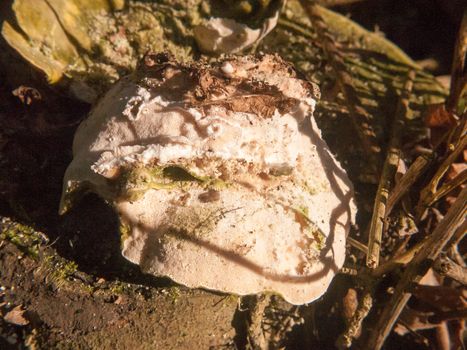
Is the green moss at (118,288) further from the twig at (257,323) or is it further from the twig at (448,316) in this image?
the twig at (448,316)

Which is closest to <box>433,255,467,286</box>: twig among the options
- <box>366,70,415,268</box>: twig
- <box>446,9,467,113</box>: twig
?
<box>366,70,415,268</box>: twig

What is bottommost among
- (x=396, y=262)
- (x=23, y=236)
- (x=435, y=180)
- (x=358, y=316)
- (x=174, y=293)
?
(x=358, y=316)

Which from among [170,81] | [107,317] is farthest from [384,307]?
[170,81]

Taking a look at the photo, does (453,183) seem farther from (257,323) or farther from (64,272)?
(64,272)

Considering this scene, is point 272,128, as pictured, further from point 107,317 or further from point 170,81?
point 107,317

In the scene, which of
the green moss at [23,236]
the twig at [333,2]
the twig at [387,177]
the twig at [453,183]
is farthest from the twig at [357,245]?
the twig at [333,2]

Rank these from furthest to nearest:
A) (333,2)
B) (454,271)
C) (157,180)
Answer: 1. (333,2)
2. (454,271)
3. (157,180)

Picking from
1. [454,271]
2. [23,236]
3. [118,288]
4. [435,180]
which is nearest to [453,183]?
[435,180]

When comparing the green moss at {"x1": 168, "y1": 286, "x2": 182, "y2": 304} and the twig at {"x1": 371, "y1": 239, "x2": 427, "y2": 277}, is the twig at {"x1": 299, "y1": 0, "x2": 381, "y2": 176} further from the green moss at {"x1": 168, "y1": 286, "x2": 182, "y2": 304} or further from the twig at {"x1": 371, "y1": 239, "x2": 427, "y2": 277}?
the green moss at {"x1": 168, "y1": 286, "x2": 182, "y2": 304}
